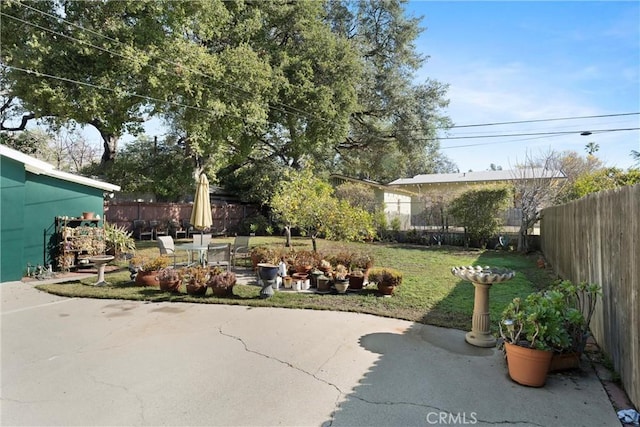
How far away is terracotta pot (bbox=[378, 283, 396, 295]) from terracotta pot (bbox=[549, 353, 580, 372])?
127 inches

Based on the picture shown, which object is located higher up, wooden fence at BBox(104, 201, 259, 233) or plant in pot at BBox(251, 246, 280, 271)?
wooden fence at BBox(104, 201, 259, 233)

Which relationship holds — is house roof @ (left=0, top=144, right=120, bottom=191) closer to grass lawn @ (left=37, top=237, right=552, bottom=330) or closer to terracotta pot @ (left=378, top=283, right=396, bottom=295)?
grass lawn @ (left=37, top=237, right=552, bottom=330)

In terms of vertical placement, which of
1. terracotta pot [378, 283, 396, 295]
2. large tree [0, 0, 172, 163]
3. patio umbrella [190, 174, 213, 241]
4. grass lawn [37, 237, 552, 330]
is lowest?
grass lawn [37, 237, 552, 330]

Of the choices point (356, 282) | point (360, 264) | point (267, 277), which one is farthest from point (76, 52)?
point (356, 282)

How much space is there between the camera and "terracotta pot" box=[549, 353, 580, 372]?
336 cm

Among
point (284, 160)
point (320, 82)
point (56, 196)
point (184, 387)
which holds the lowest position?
point (184, 387)

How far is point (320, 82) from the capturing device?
17.1 meters

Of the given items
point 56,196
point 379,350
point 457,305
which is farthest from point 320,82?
point 379,350

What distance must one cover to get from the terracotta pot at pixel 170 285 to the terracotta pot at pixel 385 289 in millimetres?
3844

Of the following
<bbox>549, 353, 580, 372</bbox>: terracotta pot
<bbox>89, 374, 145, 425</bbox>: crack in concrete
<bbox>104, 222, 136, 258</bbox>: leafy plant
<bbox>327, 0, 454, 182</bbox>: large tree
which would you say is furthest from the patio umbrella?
<bbox>327, 0, 454, 182</bbox>: large tree

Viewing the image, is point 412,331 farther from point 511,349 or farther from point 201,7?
point 201,7

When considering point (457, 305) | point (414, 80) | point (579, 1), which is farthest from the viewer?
point (414, 80)

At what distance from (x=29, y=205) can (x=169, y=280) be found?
15.3 ft

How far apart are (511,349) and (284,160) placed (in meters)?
18.8
